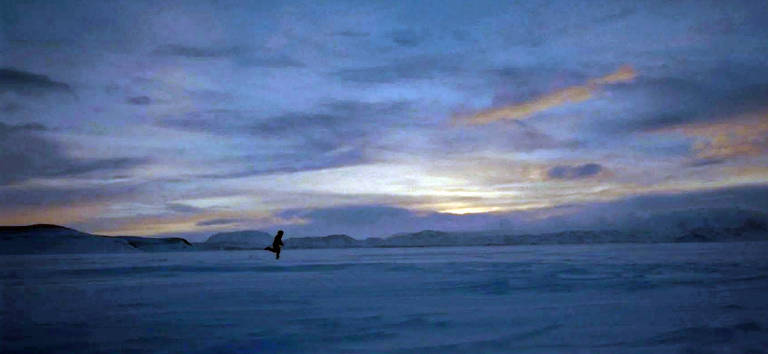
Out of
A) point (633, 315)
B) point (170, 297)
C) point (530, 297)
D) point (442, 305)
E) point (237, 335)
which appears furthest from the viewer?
point (170, 297)

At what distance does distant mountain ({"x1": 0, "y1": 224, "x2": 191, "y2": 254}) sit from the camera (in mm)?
153625

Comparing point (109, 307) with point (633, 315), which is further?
point (109, 307)

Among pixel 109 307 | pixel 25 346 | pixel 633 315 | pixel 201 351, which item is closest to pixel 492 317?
pixel 633 315

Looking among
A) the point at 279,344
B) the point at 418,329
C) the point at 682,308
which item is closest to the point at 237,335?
the point at 279,344

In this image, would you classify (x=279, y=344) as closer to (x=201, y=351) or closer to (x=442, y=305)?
(x=201, y=351)

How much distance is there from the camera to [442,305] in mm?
10594

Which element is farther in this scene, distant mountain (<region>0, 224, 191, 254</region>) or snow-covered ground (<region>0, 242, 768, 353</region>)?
distant mountain (<region>0, 224, 191, 254</region>)

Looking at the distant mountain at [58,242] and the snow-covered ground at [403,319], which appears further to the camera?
the distant mountain at [58,242]

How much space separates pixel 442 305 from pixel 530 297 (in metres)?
2.33

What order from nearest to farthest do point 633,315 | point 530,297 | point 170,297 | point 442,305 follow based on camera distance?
point 633,315 → point 442,305 → point 530,297 → point 170,297

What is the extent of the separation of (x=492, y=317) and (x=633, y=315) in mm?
2390

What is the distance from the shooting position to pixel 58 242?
168 m

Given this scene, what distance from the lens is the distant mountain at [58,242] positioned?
154 meters

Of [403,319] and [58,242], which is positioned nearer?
[403,319]
